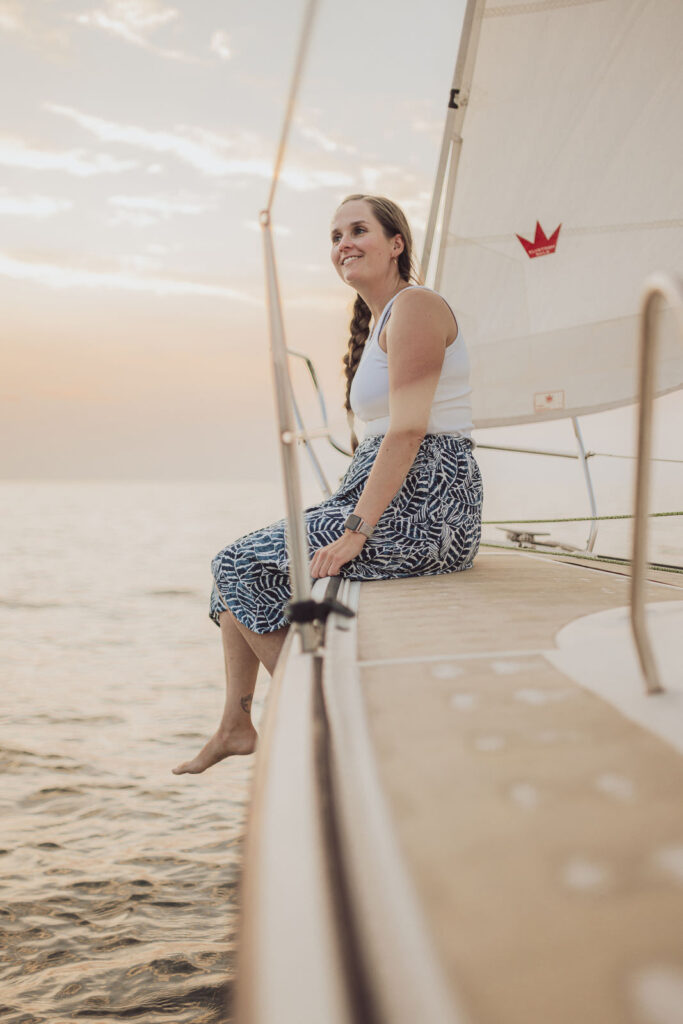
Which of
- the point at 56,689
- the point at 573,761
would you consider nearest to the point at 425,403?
the point at 573,761

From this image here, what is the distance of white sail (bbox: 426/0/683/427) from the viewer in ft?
8.55

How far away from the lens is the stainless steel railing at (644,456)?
0.54 meters

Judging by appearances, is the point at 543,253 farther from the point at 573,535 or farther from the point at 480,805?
the point at 480,805

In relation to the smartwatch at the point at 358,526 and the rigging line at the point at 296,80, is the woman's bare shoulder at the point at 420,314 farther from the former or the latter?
the rigging line at the point at 296,80

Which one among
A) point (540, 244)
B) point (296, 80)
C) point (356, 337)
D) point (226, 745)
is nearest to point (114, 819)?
point (226, 745)

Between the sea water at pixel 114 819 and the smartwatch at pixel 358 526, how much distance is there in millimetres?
680

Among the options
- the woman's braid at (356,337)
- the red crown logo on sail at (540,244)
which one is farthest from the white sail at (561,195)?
the woman's braid at (356,337)

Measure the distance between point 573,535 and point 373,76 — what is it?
1538mm

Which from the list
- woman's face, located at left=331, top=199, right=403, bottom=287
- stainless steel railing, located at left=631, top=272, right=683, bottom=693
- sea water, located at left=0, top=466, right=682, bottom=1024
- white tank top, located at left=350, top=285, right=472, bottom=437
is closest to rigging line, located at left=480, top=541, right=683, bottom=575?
sea water, located at left=0, top=466, right=682, bottom=1024

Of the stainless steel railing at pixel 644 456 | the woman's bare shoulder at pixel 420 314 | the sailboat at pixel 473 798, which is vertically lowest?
the sailboat at pixel 473 798

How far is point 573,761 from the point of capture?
59cm

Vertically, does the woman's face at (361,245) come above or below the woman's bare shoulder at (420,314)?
above

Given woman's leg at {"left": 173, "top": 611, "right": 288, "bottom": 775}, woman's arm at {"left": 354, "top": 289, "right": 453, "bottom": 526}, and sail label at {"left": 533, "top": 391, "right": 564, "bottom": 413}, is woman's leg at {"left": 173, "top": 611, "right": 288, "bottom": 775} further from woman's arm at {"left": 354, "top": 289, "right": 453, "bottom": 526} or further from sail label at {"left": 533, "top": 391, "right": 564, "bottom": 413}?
sail label at {"left": 533, "top": 391, "right": 564, "bottom": 413}

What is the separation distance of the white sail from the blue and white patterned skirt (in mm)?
1139
